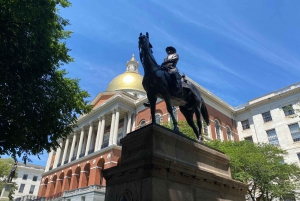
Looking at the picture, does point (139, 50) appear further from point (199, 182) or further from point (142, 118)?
point (142, 118)

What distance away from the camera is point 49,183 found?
46.3 metres

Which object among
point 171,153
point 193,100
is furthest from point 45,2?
point 171,153

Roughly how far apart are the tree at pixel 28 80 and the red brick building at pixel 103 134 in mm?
19812

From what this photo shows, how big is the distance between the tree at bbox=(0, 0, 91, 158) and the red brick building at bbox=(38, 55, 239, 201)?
19.8 metres

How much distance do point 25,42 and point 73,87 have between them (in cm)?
459

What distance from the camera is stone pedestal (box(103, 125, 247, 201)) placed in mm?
5613

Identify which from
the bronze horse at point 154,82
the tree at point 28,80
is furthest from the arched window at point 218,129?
the bronze horse at point 154,82

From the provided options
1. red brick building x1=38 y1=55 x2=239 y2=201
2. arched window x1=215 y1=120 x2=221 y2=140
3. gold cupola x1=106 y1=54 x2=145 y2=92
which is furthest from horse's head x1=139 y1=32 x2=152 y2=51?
gold cupola x1=106 y1=54 x2=145 y2=92

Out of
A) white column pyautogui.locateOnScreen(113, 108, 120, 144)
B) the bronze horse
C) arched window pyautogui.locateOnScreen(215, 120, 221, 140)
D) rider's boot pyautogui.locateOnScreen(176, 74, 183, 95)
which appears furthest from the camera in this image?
arched window pyautogui.locateOnScreen(215, 120, 221, 140)

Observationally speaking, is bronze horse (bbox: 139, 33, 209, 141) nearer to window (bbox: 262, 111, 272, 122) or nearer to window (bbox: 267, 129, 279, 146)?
window (bbox: 267, 129, 279, 146)

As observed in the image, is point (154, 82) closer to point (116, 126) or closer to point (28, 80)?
point (28, 80)

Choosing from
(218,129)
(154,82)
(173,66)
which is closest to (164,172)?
(154,82)

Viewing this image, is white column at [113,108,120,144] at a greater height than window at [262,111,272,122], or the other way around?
window at [262,111,272,122]

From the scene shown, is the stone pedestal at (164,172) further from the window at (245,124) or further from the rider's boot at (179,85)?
the window at (245,124)
